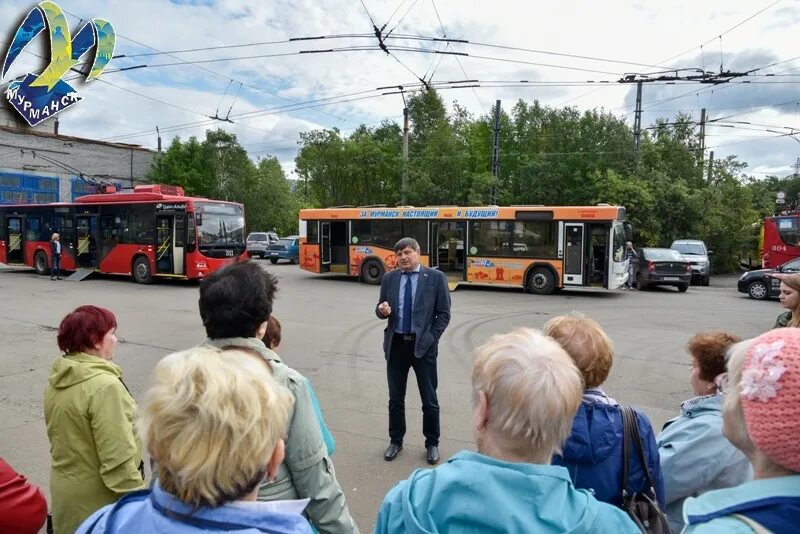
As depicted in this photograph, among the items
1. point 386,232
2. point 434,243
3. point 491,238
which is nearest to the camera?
point 491,238

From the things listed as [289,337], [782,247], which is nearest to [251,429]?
[289,337]

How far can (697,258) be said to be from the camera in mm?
23078

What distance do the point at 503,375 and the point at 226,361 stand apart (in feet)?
2.45

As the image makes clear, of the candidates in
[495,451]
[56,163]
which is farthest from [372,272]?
[56,163]

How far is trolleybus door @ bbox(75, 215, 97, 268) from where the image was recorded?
21172mm

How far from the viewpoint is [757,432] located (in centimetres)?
128

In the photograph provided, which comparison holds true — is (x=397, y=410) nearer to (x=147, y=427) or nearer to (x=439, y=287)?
(x=439, y=287)

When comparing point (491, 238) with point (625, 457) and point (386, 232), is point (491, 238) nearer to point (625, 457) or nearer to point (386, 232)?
point (386, 232)

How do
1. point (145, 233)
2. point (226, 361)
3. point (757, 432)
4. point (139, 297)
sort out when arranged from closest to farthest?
point (757, 432) < point (226, 361) < point (139, 297) < point (145, 233)

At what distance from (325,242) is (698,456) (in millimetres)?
20211

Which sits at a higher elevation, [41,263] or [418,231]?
[418,231]

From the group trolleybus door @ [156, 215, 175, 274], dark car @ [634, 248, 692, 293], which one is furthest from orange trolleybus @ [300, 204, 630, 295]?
trolleybus door @ [156, 215, 175, 274]

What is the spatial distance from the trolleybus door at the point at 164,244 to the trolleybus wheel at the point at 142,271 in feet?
1.51

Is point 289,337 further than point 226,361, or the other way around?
point 289,337
